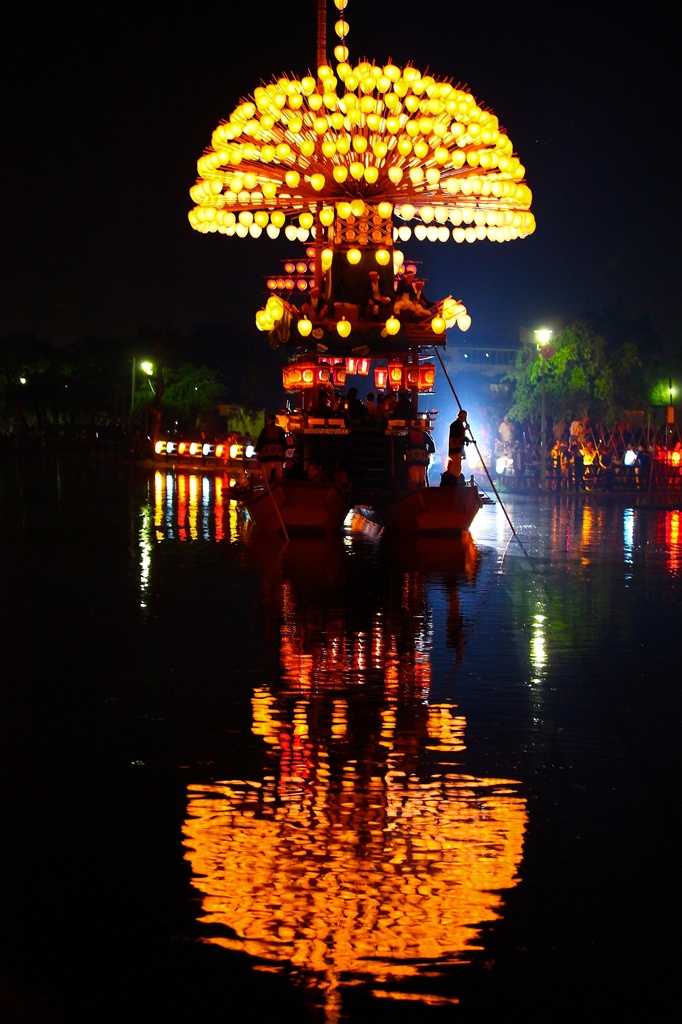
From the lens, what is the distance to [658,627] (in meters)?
12.1

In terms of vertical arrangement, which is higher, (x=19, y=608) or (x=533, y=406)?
(x=533, y=406)

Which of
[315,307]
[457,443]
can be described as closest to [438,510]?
[457,443]

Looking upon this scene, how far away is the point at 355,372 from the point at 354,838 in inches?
816

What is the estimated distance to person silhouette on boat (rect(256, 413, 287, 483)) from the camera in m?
23.2

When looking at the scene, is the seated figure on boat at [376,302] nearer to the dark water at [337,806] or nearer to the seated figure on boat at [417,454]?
the seated figure on boat at [417,454]

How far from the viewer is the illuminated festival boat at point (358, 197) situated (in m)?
24.3

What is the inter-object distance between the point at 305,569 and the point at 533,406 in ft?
136

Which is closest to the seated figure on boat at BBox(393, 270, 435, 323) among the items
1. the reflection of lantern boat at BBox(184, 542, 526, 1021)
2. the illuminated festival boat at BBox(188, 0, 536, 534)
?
the illuminated festival boat at BBox(188, 0, 536, 534)

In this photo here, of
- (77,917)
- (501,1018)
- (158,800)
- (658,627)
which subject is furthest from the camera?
(658,627)

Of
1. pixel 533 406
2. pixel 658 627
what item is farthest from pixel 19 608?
pixel 533 406

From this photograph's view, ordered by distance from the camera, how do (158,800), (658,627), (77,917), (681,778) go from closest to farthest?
(77,917) < (158,800) < (681,778) < (658,627)

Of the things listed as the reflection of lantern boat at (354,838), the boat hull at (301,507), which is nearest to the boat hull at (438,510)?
the boat hull at (301,507)

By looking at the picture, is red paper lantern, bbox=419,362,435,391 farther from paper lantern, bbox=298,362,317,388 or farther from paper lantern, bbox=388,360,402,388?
paper lantern, bbox=298,362,317,388

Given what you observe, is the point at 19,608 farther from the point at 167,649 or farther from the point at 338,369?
the point at 338,369
